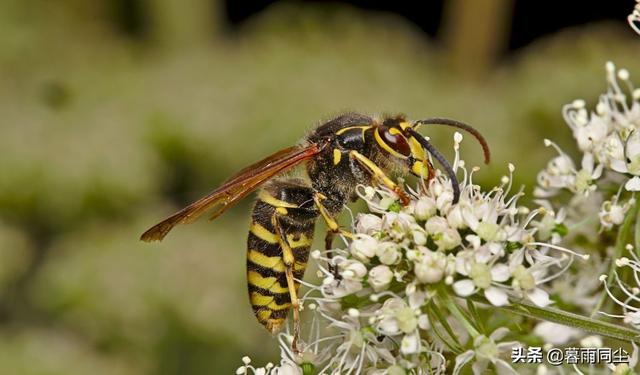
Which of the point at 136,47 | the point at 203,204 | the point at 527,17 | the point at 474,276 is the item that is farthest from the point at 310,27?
the point at 474,276

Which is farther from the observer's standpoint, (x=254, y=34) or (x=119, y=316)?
(x=254, y=34)

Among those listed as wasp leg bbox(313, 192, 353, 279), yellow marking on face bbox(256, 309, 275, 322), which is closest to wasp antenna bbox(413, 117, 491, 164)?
wasp leg bbox(313, 192, 353, 279)

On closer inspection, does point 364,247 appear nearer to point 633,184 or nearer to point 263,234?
point 263,234

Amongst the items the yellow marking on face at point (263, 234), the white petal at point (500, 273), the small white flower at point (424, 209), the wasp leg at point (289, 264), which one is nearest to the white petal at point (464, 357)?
the white petal at point (500, 273)

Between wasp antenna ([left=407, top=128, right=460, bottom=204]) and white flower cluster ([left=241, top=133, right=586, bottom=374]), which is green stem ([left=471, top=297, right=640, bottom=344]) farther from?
wasp antenna ([left=407, top=128, right=460, bottom=204])

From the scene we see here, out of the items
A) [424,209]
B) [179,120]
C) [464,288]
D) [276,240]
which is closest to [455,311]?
[464,288]

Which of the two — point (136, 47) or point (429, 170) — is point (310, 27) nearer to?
point (136, 47)
